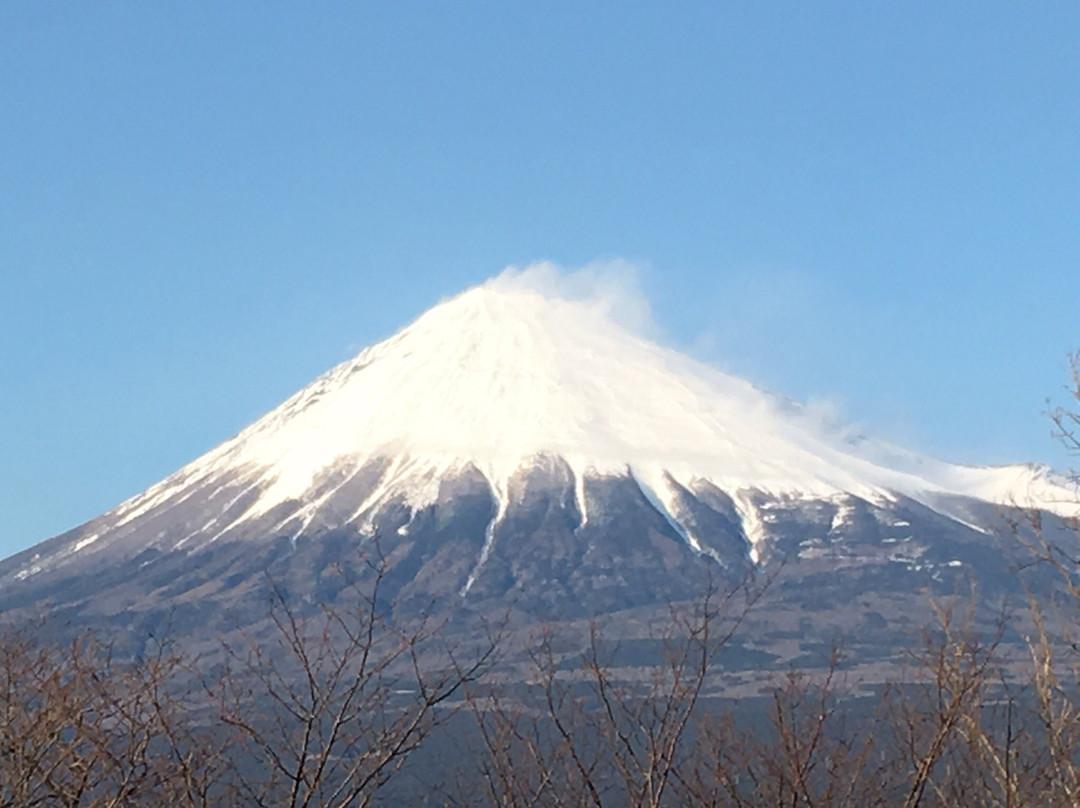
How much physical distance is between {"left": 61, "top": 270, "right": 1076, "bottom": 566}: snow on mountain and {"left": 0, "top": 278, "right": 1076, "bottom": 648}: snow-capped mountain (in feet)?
0.87

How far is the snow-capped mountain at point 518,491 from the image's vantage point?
93.8 meters

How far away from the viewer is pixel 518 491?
347ft

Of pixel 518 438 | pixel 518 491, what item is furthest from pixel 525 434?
pixel 518 491

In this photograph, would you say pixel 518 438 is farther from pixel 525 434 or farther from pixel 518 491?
pixel 518 491

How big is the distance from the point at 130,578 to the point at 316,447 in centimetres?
2513

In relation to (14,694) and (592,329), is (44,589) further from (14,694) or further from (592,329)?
(14,694)

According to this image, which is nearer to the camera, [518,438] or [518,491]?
[518,491]

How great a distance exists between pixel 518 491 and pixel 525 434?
1115 centimetres

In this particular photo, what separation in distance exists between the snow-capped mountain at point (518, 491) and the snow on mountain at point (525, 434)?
0.87 ft

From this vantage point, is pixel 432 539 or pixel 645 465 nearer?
pixel 432 539

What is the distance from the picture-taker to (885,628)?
3177 inches

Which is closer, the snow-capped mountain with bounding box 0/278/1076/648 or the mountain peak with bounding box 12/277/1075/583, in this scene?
the snow-capped mountain with bounding box 0/278/1076/648

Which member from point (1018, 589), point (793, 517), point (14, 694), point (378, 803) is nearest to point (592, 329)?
Result: point (793, 517)

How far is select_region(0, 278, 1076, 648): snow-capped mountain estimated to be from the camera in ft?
308
